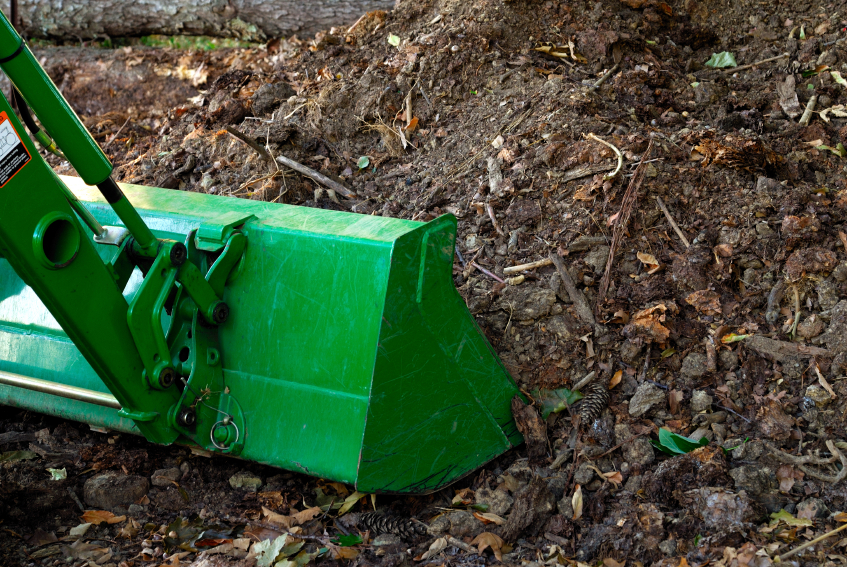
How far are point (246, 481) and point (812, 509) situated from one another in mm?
1976

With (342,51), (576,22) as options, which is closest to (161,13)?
(342,51)

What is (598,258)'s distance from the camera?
3.13 metres

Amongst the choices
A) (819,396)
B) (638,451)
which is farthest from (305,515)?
(819,396)

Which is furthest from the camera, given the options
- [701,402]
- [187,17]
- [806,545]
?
[187,17]

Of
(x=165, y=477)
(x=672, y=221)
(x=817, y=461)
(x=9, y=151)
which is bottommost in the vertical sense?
(x=817, y=461)

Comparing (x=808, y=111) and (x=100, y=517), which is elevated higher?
(x=100, y=517)

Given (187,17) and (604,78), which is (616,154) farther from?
(187,17)

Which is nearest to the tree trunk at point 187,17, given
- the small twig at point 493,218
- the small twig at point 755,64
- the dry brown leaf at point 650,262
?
the small twig at point 755,64

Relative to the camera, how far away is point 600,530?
2402 millimetres

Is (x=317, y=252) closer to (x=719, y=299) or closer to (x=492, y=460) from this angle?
(x=492, y=460)

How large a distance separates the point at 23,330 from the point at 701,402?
2741mm

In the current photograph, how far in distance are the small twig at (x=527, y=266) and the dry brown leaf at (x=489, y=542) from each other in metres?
1.18

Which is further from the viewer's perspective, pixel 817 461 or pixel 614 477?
pixel 614 477

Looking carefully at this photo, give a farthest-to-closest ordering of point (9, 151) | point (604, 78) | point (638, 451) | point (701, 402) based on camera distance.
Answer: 1. point (604, 78)
2. point (701, 402)
3. point (638, 451)
4. point (9, 151)
